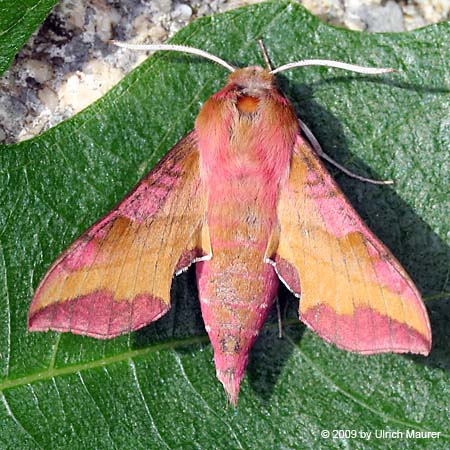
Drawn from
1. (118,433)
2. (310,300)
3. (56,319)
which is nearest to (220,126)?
(310,300)

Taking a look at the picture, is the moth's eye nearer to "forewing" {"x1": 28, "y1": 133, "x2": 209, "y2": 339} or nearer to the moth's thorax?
the moth's thorax

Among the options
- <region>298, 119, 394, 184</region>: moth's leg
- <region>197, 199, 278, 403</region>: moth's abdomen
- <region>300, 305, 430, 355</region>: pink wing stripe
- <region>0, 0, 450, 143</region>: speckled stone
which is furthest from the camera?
<region>0, 0, 450, 143</region>: speckled stone

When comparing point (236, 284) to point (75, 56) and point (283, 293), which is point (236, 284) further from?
point (75, 56)

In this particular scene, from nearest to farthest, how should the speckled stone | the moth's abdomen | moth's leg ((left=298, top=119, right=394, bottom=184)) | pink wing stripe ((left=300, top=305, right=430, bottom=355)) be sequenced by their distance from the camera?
pink wing stripe ((left=300, top=305, right=430, bottom=355)) < the moth's abdomen < moth's leg ((left=298, top=119, right=394, bottom=184)) < the speckled stone

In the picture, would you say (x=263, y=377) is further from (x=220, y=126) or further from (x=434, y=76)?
(x=434, y=76)

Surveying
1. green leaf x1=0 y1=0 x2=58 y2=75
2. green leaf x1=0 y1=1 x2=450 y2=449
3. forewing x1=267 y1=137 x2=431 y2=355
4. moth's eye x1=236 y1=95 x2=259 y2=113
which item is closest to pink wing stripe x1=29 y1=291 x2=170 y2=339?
green leaf x1=0 y1=1 x2=450 y2=449
